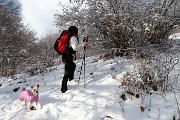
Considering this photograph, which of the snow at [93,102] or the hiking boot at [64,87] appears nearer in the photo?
the snow at [93,102]

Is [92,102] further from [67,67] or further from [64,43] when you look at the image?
[64,43]

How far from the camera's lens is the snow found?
22.9 feet

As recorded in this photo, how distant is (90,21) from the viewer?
10.9m

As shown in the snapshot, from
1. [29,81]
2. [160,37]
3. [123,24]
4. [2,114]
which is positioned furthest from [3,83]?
[160,37]

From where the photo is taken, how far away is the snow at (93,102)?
6.99 metres

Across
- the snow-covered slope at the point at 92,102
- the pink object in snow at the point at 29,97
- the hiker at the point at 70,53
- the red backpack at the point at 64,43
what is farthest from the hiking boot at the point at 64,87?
the pink object in snow at the point at 29,97

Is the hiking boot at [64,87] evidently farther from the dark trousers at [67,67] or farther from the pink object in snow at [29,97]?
the pink object in snow at [29,97]

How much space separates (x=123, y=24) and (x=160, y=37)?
1.46 m

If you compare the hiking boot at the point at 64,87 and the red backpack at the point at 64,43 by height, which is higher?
the red backpack at the point at 64,43

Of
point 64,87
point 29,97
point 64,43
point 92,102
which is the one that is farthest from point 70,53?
point 29,97

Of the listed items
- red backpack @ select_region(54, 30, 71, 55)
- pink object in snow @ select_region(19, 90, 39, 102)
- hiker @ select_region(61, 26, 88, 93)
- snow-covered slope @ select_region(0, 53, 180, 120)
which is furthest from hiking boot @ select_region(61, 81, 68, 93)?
pink object in snow @ select_region(19, 90, 39, 102)

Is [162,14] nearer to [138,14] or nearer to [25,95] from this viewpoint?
[138,14]

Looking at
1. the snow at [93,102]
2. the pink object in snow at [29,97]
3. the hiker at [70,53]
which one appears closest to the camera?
the snow at [93,102]

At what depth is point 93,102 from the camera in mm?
7770
